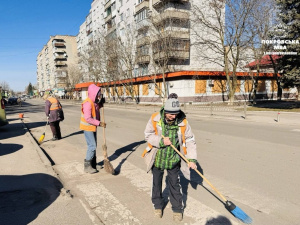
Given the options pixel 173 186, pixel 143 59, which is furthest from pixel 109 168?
pixel 143 59

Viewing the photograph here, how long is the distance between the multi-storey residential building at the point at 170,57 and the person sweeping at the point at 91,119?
2169cm

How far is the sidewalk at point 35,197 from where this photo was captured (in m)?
3.08

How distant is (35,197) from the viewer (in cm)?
373

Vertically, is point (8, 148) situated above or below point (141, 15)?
below

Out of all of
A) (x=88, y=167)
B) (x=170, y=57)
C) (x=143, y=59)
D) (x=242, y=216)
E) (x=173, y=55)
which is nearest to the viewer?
(x=242, y=216)

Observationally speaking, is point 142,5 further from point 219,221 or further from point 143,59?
point 219,221

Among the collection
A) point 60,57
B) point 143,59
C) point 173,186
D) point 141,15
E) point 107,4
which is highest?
point 107,4

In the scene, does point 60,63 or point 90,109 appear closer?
point 90,109

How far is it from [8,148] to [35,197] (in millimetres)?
4166

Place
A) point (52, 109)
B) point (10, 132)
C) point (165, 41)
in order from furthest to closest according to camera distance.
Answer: point (165, 41)
point (10, 132)
point (52, 109)

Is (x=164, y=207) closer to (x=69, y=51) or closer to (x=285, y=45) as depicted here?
(x=285, y=45)

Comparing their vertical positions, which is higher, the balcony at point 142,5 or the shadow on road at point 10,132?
the balcony at point 142,5

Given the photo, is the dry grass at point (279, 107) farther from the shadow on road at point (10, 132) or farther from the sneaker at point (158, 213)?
the sneaker at point (158, 213)

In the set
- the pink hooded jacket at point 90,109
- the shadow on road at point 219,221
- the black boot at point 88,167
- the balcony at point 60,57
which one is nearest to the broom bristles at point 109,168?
the black boot at point 88,167
